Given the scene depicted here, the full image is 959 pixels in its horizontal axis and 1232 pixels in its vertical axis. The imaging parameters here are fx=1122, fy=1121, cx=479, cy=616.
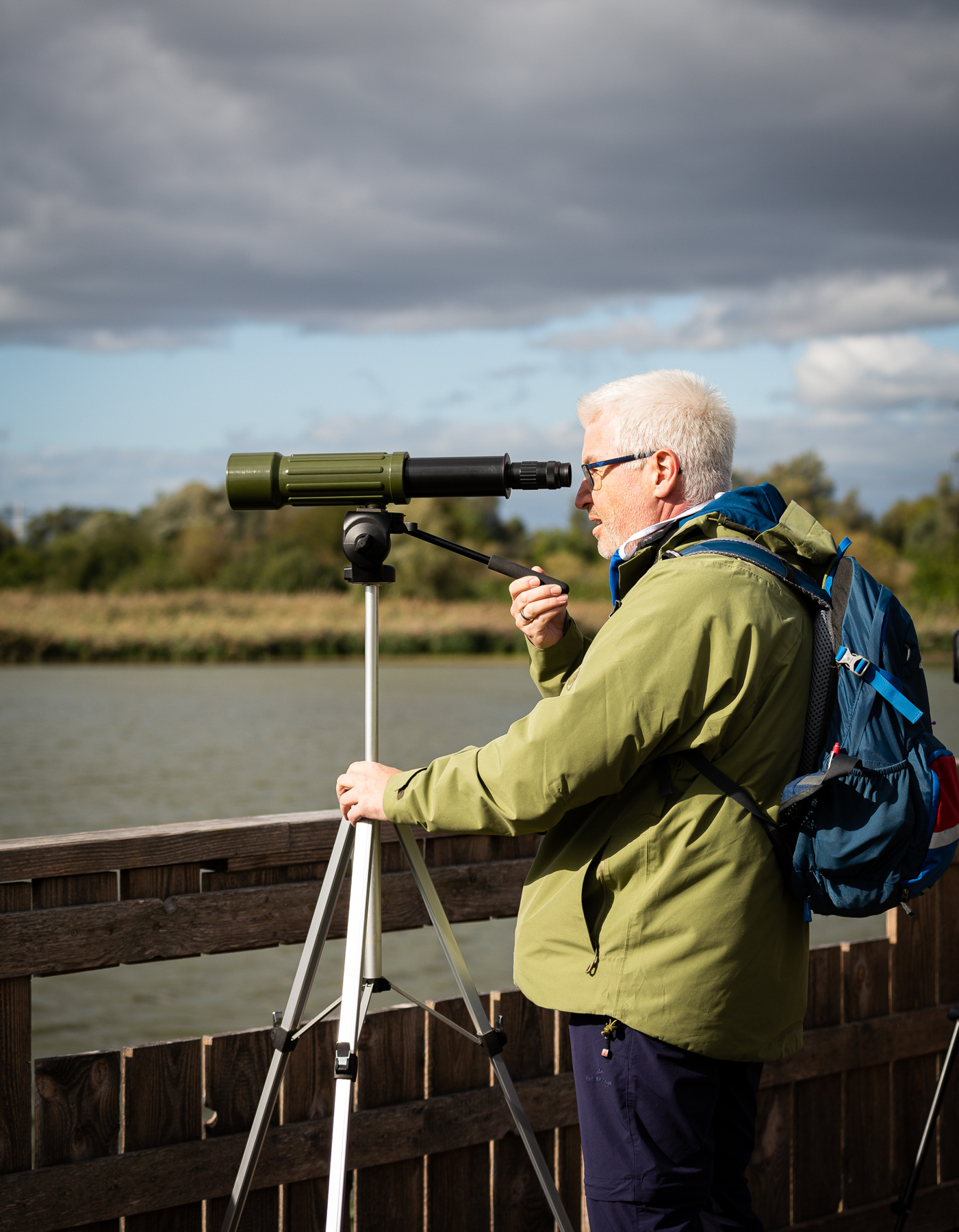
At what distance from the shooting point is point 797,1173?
2432 millimetres

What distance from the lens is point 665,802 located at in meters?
1.53

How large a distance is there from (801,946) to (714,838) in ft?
0.91

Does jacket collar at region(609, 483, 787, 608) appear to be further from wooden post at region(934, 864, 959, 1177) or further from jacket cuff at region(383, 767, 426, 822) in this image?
wooden post at region(934, 864, 959, 1177)

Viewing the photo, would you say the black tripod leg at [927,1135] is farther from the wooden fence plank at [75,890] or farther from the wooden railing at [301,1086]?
the wooden fence plank at [75,890]

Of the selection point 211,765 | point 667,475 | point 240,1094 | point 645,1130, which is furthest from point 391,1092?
point 211,765

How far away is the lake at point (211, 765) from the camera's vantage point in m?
5.33

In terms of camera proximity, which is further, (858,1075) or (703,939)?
(858,1075)

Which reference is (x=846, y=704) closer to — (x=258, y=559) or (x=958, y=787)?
(x=958, y=787)

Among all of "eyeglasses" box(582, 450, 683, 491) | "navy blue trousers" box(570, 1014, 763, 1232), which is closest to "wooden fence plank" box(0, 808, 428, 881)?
"navy blue trousers" box(570, 1014, 763, 1232)

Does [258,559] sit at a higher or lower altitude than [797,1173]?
higher

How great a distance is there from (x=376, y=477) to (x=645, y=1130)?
1051 millimetres

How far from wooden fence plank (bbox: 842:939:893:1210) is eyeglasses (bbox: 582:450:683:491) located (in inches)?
55.3

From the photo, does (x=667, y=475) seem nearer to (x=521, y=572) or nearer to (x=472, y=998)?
(x=521, y=572)

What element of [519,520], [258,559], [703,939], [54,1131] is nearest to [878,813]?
[703,939]
